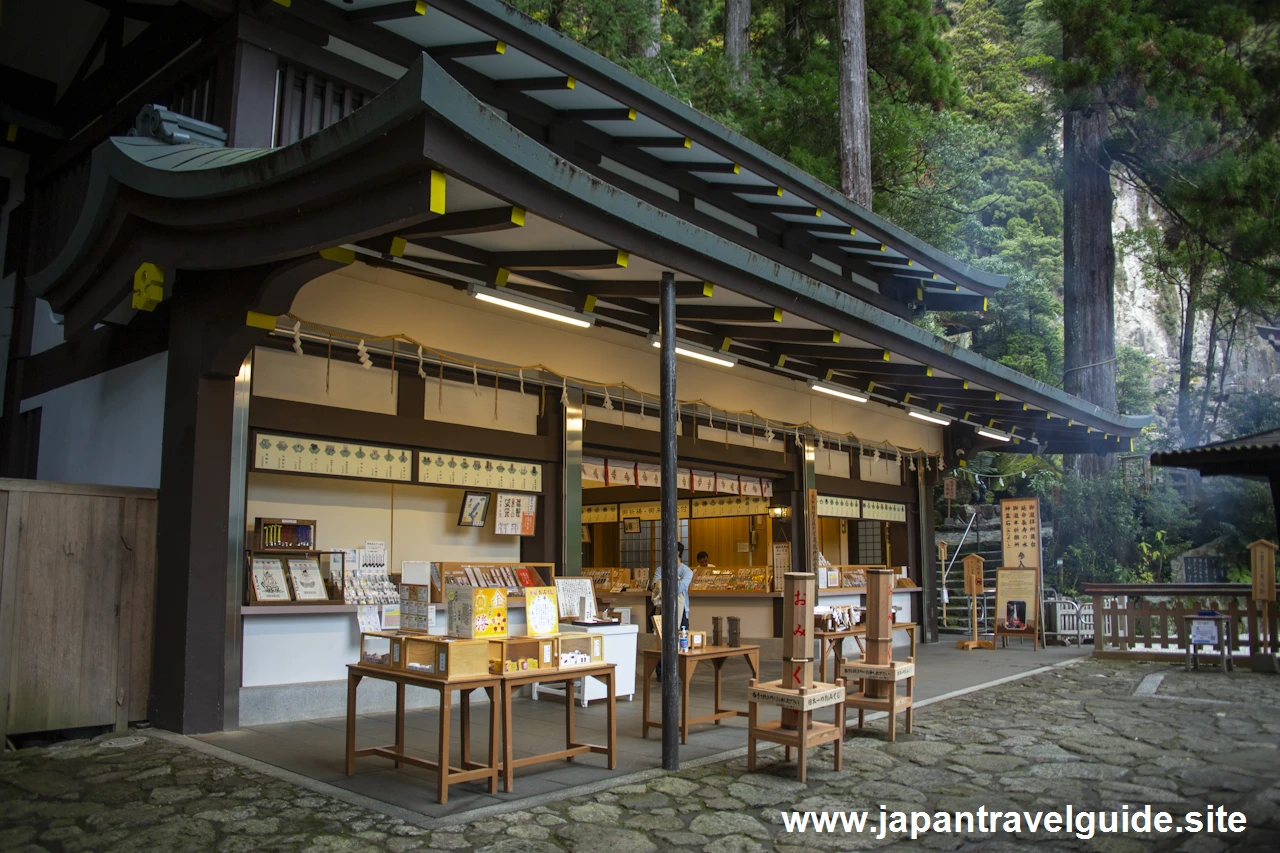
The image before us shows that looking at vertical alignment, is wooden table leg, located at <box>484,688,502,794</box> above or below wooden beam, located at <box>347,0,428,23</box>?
below

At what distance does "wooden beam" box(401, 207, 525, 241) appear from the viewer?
5.64m

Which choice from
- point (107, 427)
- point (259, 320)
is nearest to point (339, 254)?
point (259, 320)

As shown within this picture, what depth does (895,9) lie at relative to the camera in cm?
2234

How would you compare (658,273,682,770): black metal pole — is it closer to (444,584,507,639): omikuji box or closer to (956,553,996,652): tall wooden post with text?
(444,584,507,639): omikuji box

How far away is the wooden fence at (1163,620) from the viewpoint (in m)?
12.3

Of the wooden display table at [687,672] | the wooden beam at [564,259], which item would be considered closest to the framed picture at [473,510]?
the wooden display table at [687,672]

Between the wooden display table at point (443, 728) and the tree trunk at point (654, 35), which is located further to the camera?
the tree trunk at point (654, 35)

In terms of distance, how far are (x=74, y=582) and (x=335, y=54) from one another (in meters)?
5.17

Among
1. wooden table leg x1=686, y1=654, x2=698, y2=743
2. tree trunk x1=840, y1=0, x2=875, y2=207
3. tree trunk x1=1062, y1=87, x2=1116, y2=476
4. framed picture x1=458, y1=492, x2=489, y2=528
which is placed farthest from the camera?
tree trunk x1=1062, y1=87, x2=1116, y2=476

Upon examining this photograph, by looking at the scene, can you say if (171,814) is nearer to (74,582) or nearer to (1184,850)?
(74,582)

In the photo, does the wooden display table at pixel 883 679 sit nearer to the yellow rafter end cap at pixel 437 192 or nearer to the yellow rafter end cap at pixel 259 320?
the yellow rafter end cap at pixel 437 192

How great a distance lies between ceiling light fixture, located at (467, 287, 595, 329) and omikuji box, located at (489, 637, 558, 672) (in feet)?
9.90

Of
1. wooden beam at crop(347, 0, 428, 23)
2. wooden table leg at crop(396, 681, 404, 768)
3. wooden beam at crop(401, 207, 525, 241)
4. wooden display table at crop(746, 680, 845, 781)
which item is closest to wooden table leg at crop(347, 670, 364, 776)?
wooden table leg at crop(396, 681, 404, 768)

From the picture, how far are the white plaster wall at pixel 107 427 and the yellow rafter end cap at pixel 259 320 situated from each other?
1.36 m
